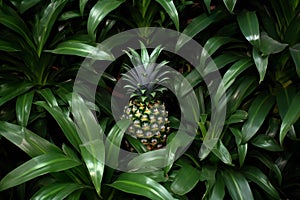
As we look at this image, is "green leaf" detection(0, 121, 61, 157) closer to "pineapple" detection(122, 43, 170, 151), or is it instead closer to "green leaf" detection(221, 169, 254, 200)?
"pineapple" detection(122, 43, 170, 151)

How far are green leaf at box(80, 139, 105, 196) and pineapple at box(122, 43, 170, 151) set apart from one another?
0.64ft

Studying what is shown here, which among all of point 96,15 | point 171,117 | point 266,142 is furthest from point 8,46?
point 266,142

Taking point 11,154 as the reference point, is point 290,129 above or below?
above

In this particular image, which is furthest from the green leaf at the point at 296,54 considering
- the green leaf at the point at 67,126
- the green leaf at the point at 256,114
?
the green leaf at the point at 67,126

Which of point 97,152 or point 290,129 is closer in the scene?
Answer: point 97,152

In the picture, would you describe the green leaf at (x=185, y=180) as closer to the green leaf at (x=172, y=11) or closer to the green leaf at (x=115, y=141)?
the green leaf at (x=115, y=141)

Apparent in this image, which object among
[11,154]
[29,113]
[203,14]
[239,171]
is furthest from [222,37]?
[11,154]

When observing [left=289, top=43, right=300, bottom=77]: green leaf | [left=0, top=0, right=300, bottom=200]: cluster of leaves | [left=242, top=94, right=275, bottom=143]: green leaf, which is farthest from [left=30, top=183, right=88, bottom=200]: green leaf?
[left=289, top=43, right=300, bottom=77]: green leaf

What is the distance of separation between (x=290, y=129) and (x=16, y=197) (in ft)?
3.82

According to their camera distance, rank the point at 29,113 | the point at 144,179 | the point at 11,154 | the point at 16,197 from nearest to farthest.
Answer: the point at 144,179, the point at 29,113, the point at 16,197, the point at 11,154

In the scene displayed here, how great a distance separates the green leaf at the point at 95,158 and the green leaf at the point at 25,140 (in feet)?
0.46

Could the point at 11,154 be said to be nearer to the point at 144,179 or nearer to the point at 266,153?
the point at 144,179

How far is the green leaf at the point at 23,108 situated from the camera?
1620mm

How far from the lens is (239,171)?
1.62 meters
